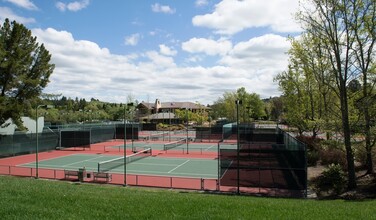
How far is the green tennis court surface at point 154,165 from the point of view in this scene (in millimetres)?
31000

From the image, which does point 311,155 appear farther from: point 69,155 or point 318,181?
point 69,155

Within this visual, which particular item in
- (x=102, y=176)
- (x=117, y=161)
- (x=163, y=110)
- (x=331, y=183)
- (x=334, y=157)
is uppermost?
(x=163, y=110)

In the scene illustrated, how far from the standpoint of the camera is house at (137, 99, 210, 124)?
4784 inches

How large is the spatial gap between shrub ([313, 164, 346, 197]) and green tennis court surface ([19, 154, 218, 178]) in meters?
9.01

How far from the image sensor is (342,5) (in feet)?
75.3

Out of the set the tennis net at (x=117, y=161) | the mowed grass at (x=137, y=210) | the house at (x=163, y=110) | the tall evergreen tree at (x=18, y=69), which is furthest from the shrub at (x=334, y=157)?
the house at (x=163, y=110)

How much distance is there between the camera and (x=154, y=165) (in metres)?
35.2

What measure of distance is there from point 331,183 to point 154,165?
18.2 m

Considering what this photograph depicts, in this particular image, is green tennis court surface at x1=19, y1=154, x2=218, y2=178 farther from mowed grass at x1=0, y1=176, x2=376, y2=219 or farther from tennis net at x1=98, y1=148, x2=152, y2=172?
mowed grass at x1=0, y1=176, x2=376, y2=219

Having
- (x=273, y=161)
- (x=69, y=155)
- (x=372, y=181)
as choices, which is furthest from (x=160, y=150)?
(x=372, y=181)

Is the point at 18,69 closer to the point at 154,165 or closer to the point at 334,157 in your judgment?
the point at 154,165

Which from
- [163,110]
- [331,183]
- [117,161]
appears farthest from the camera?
[163,110]

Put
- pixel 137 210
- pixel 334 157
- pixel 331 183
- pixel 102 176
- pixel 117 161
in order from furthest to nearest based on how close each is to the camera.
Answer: pixel 117 161 → pixel 334 157 → pixel 102 176 → pixel 331 183 → pixel 137 210

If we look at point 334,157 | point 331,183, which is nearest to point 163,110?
point 334,157
